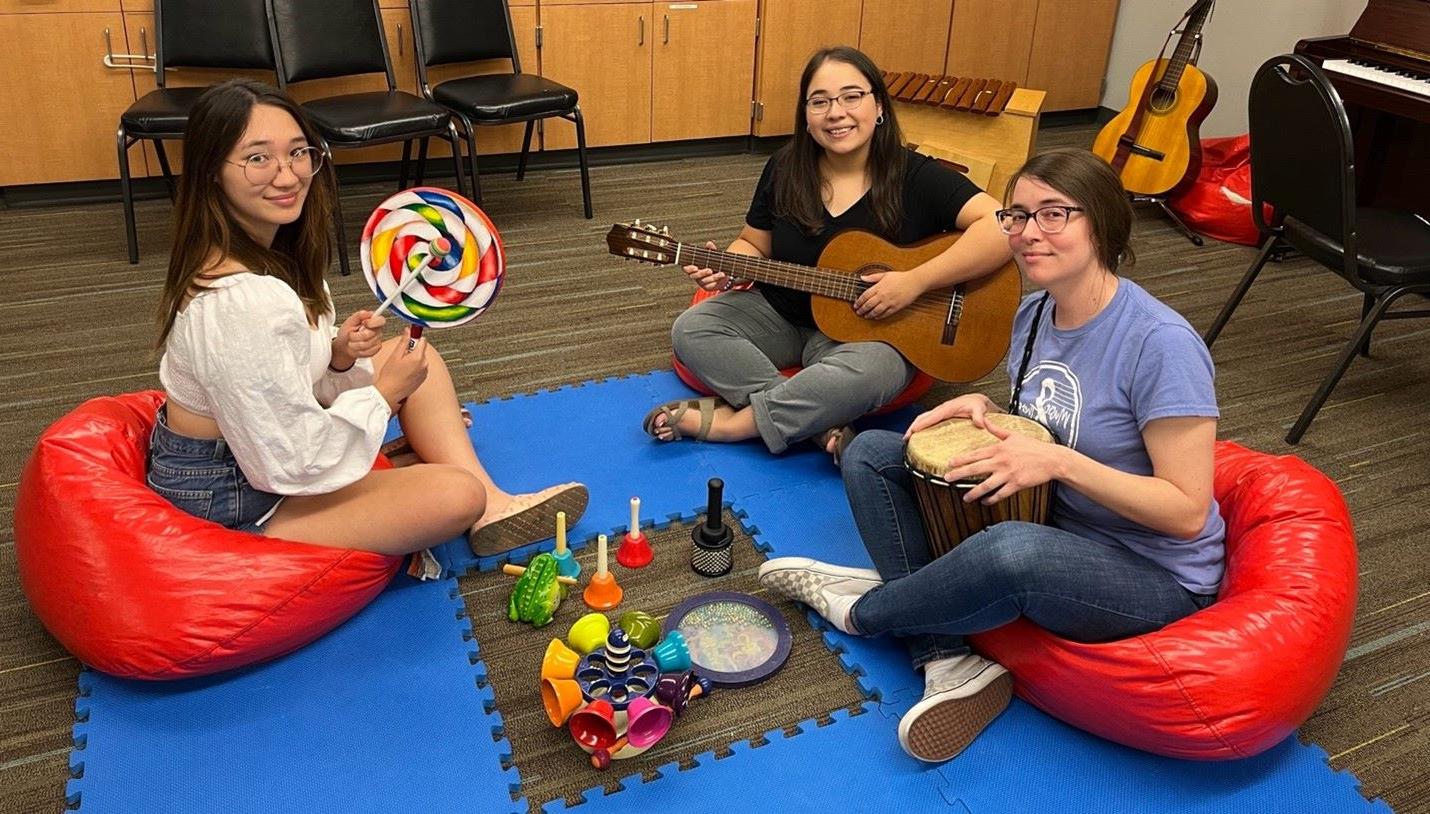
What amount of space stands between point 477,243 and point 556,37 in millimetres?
3262

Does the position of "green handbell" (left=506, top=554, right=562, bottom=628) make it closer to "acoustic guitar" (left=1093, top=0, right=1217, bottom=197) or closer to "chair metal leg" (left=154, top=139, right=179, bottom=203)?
"chair metal leg" (left=154, top=139, right=179, bottom=203)

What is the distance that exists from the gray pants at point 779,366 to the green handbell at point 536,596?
789mm

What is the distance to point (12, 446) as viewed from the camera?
9.62 feet

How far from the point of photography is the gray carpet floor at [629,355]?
2125 mm

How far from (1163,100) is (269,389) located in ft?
13.5

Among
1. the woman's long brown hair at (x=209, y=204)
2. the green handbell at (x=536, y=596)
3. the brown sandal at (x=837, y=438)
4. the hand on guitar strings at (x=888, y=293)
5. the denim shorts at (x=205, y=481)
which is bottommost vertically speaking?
the green handbell at (x=536, y=596)

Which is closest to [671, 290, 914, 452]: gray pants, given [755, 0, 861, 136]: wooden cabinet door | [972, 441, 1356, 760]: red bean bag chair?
[972, 441, 1356, 760]: red bean bag chair

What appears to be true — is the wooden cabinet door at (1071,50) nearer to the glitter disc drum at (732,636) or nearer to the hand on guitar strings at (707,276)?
the hand on guitar strings at (707,276)

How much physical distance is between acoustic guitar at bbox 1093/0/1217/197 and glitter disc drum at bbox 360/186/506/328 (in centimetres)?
358

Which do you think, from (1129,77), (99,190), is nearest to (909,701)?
(99,190)

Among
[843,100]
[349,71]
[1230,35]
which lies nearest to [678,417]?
[843,100]

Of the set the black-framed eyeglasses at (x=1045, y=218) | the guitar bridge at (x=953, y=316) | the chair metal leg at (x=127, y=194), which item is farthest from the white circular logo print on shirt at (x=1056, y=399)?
the chair metal leg at (x=127, y=194)

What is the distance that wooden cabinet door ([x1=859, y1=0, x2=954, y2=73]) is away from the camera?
18.9 ft

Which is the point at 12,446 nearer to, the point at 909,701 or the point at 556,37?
the point at 909,701
